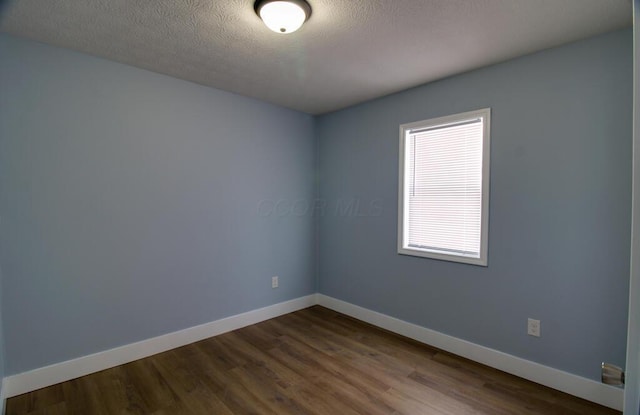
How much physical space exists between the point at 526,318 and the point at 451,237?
85 centimetres

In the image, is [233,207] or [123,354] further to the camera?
[233,207]

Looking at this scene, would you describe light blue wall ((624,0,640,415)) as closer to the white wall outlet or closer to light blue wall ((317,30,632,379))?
light blue wall ((317,30,632,379))

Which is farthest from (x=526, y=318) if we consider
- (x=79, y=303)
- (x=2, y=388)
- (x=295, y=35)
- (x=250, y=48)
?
(x=2, y=388)

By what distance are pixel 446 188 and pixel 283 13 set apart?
2.05 metres

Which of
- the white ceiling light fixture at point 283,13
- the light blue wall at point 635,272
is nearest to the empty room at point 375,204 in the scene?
the white ceiling light fixture at point 283,13

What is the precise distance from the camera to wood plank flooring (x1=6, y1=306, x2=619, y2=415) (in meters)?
2.05

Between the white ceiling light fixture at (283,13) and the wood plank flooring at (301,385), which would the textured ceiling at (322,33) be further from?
the wood plank flooring at (301,385)

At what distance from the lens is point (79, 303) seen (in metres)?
2.40

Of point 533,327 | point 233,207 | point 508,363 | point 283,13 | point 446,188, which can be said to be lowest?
point 508,363

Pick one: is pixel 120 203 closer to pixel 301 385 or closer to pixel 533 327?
pixel 301 385

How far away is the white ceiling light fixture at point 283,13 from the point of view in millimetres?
1704

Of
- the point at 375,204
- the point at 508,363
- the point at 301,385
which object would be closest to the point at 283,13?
the point at 375,204

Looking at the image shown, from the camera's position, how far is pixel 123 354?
2.59 metres

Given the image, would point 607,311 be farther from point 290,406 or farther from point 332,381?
point 290,406
